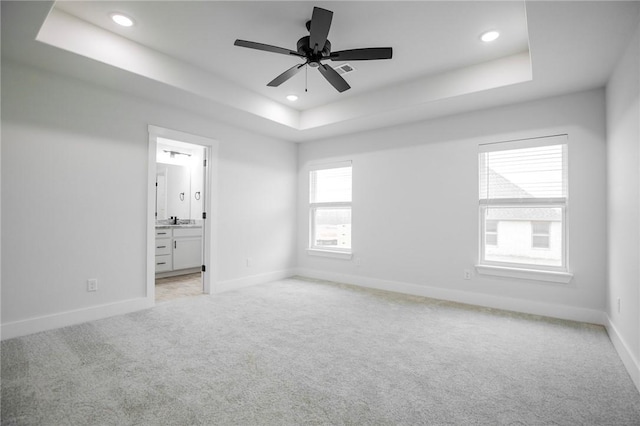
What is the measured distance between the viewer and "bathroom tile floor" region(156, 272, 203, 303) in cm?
438

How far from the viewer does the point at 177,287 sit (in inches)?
192

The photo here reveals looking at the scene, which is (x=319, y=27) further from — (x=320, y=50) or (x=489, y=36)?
(x=489, y=36)

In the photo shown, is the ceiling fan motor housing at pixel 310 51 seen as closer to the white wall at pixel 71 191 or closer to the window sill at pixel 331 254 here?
the white wall at pixel 71 191

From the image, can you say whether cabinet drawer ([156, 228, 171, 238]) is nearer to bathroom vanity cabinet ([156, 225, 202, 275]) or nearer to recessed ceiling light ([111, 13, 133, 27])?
bathroom vanity cabinet ([156, 225, 202, 275])

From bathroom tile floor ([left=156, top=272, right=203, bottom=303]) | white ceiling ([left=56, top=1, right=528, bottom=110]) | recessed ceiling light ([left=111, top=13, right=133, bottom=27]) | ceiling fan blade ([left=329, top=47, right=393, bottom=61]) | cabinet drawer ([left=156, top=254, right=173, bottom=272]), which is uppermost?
white ceiling ([left=56, top=1, right=528, bottom=110])

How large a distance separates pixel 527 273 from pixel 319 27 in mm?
3444

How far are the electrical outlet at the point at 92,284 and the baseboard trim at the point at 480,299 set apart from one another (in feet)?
10.7

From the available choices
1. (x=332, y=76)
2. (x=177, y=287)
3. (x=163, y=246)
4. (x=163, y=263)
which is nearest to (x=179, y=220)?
(x=163, y=246)

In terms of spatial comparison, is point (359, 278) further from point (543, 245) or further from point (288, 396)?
point (288, 396)

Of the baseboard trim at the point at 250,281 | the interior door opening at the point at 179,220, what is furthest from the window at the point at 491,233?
the interior door opening at the point at 179,220

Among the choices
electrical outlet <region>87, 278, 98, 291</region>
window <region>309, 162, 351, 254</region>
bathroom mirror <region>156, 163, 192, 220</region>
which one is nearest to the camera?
electrical outlet <region>87, 278, 98, 291</region>

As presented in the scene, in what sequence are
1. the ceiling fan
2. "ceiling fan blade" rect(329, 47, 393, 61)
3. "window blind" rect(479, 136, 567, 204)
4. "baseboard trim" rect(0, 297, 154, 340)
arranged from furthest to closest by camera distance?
"window blind" rect(479, 136, 567, 204) < "baseboard trim" rect(0, 297, 154, 340) < "ceiling fan blade" rect(329, 47, 393, 61) < the ceiling fan

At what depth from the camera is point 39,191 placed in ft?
9.81

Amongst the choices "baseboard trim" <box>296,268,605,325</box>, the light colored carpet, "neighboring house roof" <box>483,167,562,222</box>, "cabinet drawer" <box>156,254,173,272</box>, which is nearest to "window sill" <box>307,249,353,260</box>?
"baseboard trim" <box>296,268,605,325</box>
